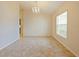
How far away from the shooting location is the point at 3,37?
4375mm

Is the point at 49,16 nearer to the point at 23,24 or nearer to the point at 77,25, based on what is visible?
the point at 23,24

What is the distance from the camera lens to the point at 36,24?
902 centimetres

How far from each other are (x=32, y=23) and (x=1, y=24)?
4844 millimetres

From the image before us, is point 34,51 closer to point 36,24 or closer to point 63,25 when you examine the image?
point 63,25

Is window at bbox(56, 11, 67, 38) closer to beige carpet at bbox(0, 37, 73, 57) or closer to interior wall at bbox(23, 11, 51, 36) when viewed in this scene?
beige carpet at bbox(0, 37, 73, 57)

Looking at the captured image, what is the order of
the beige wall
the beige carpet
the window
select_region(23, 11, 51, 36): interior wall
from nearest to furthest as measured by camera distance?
the beige wall → the beige carpet → the window → select_region(23, 11, 51, 36): interior wall

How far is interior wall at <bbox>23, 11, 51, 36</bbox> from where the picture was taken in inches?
347

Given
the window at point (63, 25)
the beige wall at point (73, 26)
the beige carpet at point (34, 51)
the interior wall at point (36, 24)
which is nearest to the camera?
the beige wall at point (73, 26)

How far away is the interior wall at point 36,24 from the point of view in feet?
28.9

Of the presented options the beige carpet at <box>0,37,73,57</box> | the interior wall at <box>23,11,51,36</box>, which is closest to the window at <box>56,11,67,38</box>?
the beige carpet at <box>0,37,73,57</box>

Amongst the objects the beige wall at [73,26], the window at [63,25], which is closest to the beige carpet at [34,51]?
the beige wall at [73,26]

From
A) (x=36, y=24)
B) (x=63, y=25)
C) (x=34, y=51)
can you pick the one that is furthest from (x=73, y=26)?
(x=36, y=24)

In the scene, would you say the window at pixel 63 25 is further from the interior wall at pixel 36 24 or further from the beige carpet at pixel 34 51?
the interior wall at pixel 36 24

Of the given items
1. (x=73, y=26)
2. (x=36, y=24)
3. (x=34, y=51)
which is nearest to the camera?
(x=73, y=26)
